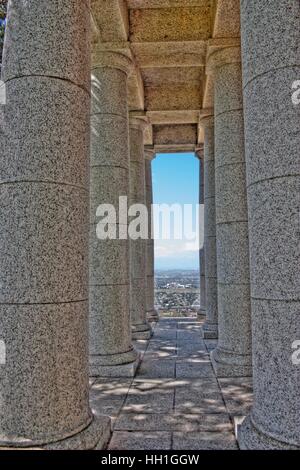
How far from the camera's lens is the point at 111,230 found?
15.5 m

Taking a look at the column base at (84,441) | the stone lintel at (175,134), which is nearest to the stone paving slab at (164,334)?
the column base at (84,441)

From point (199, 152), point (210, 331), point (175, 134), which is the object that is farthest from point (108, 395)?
point (175, 134)

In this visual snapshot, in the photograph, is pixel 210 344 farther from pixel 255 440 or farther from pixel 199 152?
pixel 199 152

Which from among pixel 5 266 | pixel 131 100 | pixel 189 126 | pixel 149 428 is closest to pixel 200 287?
pixel 189 126

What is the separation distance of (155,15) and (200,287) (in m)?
20.9

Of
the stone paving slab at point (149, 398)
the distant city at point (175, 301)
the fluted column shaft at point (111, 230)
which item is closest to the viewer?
the stone paving slab at point (149, 398)

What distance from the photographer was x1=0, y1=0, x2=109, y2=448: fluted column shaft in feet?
23.1

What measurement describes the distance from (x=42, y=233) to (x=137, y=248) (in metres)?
16.9

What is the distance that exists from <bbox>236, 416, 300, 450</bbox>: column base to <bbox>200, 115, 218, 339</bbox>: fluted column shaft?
14523 millimetres

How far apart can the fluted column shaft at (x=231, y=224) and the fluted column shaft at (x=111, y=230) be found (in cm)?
388

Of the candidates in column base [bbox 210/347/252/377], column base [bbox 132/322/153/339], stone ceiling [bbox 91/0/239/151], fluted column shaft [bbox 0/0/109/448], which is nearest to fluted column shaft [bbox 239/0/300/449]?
fluted column shaft [bbox 0/0/109/448]

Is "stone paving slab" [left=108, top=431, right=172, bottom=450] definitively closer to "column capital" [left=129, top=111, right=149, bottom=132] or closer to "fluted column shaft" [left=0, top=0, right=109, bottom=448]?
"fluted column shaft" [left=0, top=0, right=109, bottom=448]

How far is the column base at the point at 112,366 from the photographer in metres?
15.1

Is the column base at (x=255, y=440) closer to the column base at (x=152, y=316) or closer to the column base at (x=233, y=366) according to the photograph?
the column base at (x=233, y=366)
